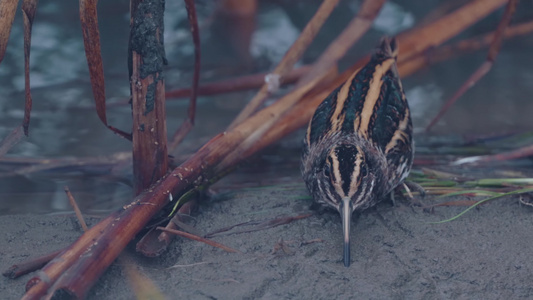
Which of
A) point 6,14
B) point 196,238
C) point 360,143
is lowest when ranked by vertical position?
point 196,238

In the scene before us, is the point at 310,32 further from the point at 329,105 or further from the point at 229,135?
the point at 229,135

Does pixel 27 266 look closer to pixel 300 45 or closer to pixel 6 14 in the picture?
pixel 6 14

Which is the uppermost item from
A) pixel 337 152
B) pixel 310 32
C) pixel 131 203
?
pixel 310 32

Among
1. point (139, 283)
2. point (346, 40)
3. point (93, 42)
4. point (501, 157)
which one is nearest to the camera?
point (139, 283)

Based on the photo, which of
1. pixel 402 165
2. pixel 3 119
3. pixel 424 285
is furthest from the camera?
pixel 3 119

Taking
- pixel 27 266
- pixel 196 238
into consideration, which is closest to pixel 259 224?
pixel 196 238

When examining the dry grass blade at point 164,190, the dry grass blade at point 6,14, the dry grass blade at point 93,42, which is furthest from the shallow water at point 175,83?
the dry grass blade at point 6,14

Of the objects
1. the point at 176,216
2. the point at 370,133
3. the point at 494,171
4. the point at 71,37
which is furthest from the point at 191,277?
the point at 71,37
